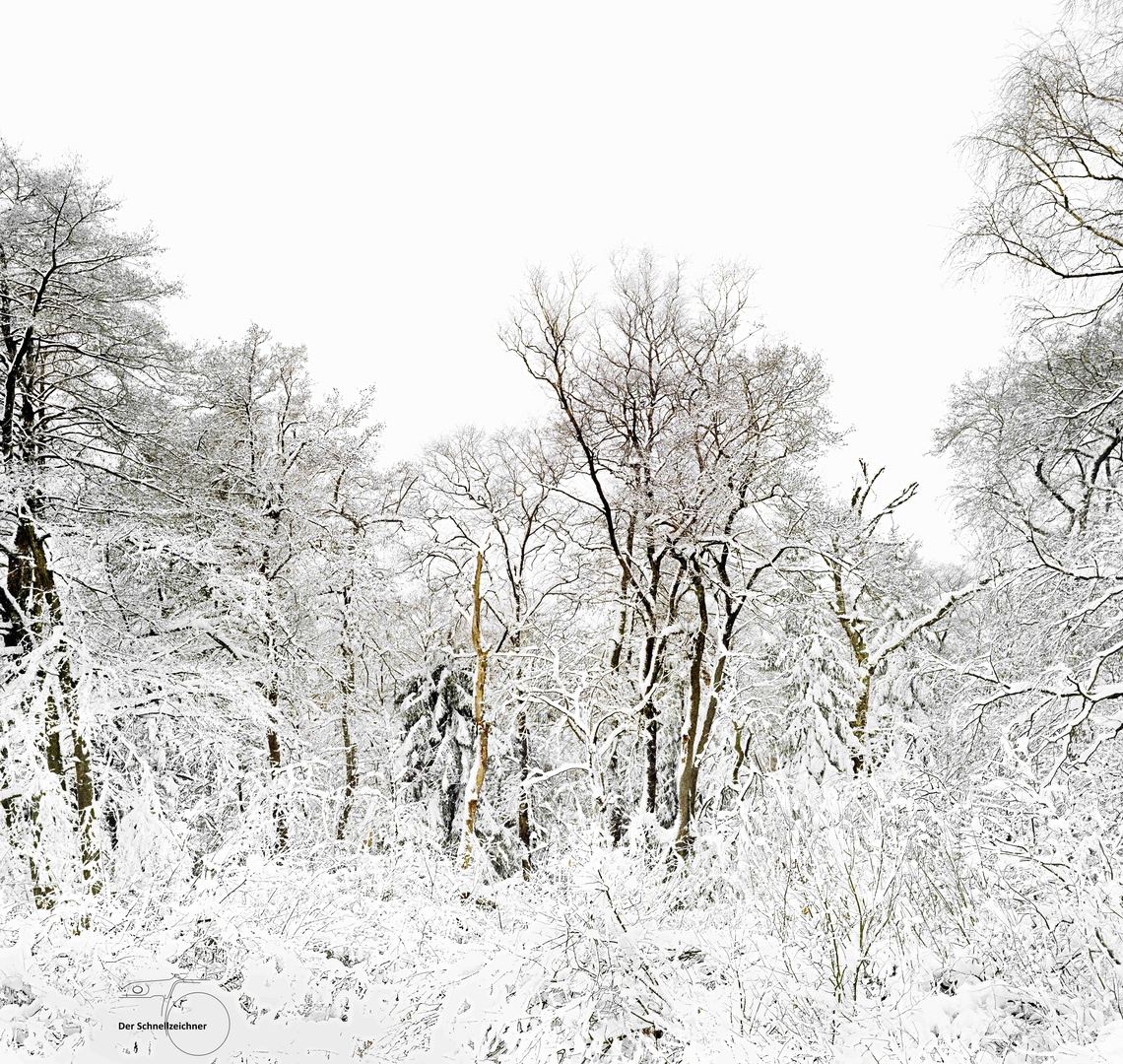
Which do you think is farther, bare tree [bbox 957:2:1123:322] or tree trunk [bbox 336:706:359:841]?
tree trunk [bbox 336:706:359:841]

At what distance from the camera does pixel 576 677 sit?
13.0 metres

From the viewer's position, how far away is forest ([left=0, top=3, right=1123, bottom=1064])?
3.79 m

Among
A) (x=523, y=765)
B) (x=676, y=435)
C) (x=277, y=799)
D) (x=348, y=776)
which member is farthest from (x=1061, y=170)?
(x=348, y=776)

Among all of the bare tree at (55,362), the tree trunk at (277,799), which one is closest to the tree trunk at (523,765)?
the tree trunk at (277,799)

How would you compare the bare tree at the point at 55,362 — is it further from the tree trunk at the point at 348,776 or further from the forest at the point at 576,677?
the tree trunk at the point at 348,776

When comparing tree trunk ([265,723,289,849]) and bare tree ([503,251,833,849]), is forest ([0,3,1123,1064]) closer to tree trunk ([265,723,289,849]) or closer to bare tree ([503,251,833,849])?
bare tree ([503,251,833,849])

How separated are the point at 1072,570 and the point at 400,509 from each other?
12583 mm

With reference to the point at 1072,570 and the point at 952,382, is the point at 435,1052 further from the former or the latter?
the point at 952,382

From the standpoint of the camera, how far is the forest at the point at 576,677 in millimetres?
3785

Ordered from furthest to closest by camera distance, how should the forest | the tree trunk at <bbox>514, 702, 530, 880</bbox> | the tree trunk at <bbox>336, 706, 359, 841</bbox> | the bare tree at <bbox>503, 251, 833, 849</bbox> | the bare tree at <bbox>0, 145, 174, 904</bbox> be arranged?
the tree trunk at <bbox>514, 702, 530, 880</bbox>, the tree trunk at <bbox>336, 706, 359, 841</bbox>, the bare tree at <bbox>503, 251, 833, 849</bbox>, the bare tree at <bbox>0, 145, 174, 904</bbox>, the forest

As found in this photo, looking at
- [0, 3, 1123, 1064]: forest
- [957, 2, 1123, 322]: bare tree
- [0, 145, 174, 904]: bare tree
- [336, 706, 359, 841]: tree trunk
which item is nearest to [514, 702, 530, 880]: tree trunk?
[0, 3, 1123, 1064]: forest

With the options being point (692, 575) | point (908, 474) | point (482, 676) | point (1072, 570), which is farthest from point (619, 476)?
point (1072, 570)

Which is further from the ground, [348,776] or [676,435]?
[676,435]

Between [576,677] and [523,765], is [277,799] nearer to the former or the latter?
[576,677]
